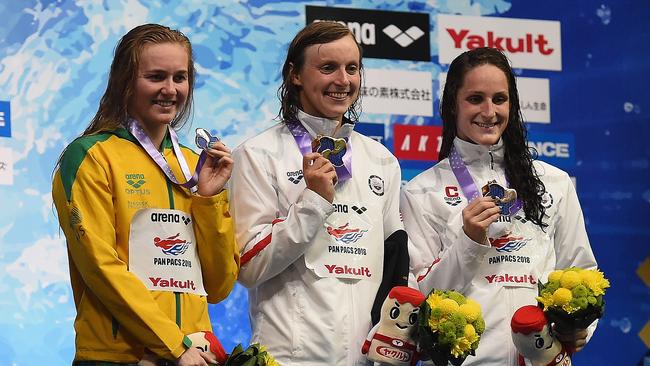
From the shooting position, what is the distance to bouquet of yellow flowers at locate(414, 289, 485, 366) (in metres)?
3.07

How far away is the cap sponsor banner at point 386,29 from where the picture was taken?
5207mm

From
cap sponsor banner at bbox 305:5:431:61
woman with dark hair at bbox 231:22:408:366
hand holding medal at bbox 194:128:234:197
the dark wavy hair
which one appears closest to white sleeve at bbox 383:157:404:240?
woman with dark hair at bbox 231:22:408:366

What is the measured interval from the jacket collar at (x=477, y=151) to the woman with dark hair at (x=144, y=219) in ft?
3.15

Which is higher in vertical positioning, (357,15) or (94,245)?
(357,15)

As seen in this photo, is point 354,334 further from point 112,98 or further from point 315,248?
point 112,98

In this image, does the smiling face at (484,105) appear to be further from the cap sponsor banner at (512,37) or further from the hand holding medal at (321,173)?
the cap sponsor banner at (512,37)

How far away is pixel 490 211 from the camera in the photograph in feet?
11.2

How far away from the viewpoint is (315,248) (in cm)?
326

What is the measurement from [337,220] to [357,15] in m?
2.12

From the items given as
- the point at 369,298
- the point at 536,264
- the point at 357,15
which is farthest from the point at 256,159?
the point at 357,15

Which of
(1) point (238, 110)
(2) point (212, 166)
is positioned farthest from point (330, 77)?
(1) point (238, 110)

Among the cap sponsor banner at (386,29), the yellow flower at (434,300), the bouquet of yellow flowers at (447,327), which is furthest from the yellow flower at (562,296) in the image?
the cap sponsor banner at (386,29)

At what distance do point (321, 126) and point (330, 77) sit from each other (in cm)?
15

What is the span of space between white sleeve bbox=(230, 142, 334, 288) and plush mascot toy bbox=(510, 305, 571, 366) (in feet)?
2.01
